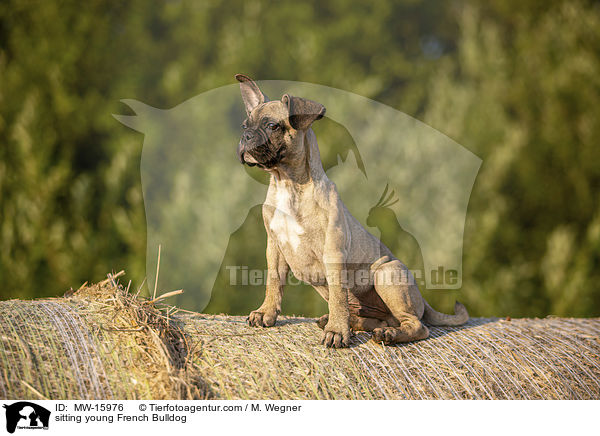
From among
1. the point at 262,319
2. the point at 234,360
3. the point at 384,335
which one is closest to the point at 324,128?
the point at 262,319

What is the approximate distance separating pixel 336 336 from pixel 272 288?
0.63 m

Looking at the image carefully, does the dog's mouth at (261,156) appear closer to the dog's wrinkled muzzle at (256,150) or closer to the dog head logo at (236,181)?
the dog's wrinkled muzzle at (256,150)

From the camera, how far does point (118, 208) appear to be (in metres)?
8.44

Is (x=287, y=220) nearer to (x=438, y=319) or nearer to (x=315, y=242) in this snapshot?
(x=315, y=242)

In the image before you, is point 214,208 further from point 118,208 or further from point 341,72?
point 341,72

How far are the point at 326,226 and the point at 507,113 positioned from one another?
22.4 ft

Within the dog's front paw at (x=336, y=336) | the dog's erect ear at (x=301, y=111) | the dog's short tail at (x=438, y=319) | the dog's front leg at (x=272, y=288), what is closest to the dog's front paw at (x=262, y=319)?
the dog's front leg at (x=272, y=288)

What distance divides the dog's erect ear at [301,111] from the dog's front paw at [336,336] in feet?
4.25

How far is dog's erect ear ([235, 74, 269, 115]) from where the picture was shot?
344cm

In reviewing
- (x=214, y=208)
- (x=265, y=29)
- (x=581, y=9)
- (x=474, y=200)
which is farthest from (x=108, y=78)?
(x=581, y=9)

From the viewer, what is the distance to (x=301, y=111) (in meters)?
3.17

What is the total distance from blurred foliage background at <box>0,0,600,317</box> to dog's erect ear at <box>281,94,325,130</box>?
14.8 ft

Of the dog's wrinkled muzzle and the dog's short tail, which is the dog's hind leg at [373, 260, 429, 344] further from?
the dog's wrinkled muzzle
